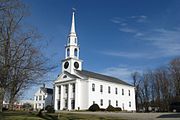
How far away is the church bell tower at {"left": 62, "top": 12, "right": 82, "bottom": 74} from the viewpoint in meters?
66.1

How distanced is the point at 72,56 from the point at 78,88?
9374 millimetres

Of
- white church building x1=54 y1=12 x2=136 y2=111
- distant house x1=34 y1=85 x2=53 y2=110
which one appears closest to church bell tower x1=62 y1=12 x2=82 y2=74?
white church building x1=54 y1=12 x2=136 y2=111

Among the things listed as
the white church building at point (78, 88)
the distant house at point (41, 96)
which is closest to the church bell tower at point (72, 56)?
the white church building at point (78, 88)

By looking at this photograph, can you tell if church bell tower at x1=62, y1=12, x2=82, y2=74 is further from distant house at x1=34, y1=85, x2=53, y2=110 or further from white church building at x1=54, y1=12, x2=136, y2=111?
distant house at x1=34, y1=85, x2=53, y2=110

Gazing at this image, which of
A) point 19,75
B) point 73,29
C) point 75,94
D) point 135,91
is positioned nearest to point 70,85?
point 75,94

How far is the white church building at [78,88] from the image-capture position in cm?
6159

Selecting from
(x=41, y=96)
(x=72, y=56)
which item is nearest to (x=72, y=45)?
(x=72, y=56)

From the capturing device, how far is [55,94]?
68.6 metres

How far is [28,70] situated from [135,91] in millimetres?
74178

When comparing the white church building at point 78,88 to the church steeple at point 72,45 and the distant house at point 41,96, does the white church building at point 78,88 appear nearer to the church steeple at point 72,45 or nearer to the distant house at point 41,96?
the church steeple at point 72,45

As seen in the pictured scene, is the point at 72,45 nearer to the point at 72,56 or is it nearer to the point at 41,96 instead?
the point at 72,56

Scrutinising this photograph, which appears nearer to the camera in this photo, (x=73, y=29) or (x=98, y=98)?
(x=98, y=98)

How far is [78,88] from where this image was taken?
62.3 metres

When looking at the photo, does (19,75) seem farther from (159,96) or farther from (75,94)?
(159,96)
